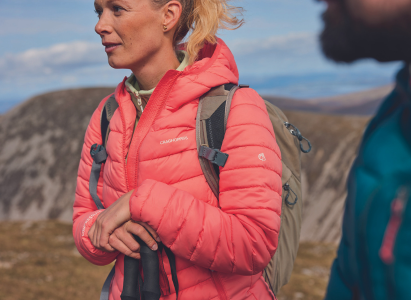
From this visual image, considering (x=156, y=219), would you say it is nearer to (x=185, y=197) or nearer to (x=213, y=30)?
(x=185, y=197)

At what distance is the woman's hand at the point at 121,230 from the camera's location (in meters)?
2.61

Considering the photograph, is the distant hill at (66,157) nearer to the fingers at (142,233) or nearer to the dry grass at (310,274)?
the dry grass at (310,274)

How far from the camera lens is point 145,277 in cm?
264

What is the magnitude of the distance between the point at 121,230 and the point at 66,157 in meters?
42.3

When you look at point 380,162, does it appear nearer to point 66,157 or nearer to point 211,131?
point 211,131

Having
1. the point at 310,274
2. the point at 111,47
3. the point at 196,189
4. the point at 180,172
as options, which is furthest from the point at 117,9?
the point at 310,274

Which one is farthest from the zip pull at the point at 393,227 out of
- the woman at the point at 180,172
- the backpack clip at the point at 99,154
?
the backpack clip at the point at 99,154

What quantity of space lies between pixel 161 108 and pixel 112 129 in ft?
1.67

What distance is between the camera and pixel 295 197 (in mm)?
3234

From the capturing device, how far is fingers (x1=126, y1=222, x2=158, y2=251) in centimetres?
260

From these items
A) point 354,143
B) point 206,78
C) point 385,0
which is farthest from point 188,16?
point 354,143

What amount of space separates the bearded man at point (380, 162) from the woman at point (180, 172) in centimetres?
113

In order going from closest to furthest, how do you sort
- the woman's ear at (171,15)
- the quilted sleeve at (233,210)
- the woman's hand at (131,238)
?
the quilted sleeve at (233,210)
the woman's hand at (131,238)
the woman's ear at (171,15)

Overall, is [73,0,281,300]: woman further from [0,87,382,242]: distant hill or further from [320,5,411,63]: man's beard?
[0,87,382,242]: distant hill
